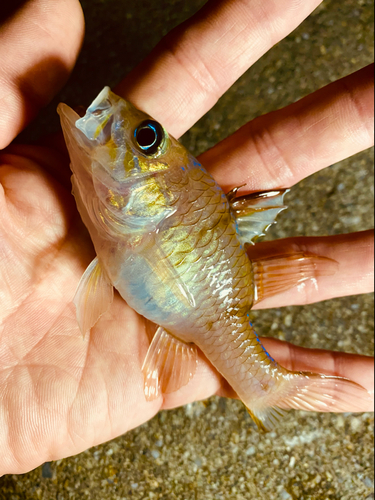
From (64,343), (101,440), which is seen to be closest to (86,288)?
(64,343)

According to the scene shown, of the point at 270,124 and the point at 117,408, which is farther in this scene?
the point at 270,124

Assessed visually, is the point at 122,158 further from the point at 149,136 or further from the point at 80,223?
the point at 80,223

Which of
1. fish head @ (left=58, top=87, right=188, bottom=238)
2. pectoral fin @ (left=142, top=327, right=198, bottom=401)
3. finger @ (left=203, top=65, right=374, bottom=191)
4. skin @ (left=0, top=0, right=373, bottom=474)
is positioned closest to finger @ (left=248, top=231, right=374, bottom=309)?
skin @ (left=0, top=0, right=373, bottom=474)

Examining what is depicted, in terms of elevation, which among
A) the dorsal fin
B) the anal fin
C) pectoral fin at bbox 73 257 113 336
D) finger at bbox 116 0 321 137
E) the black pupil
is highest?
finger at bbox 116 0 321 137

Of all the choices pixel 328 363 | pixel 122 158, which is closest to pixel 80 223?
pixel 122 158

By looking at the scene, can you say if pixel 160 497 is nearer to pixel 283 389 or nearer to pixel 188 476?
pixel 188 476

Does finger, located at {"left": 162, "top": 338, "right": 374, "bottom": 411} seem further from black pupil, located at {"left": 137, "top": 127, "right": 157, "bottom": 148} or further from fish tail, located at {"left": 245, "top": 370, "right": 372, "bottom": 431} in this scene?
black pupil, located at {"left": 137, "top": 127, "right": 157, "bottom": 148}
